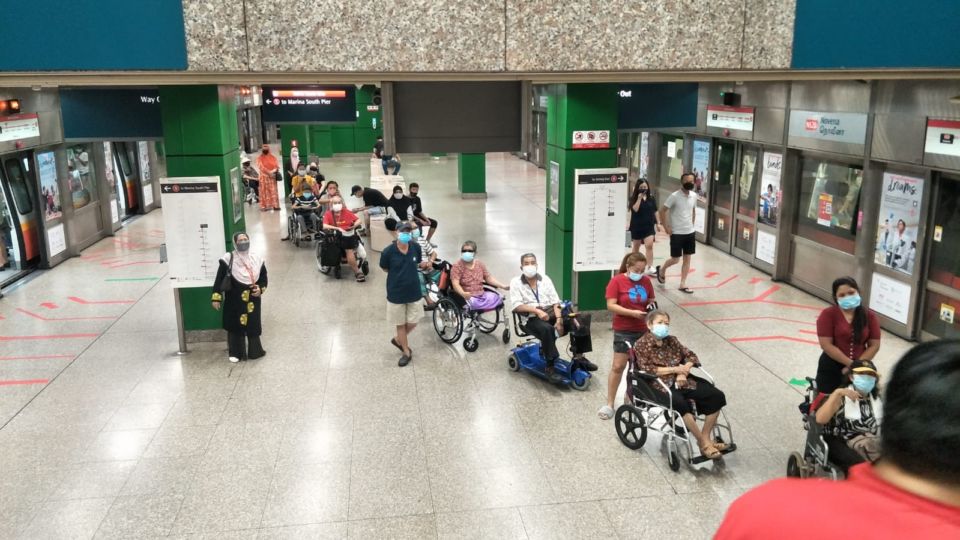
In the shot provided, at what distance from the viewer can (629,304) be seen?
7180mm

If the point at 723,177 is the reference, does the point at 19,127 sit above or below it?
above

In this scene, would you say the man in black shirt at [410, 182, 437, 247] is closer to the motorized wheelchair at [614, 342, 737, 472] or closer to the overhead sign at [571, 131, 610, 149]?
the overhead sign at [571, 131, 610, 149]

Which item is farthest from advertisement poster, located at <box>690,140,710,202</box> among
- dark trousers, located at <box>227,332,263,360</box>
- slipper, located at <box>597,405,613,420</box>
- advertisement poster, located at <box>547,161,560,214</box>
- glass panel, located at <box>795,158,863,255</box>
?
dark trousers, located at <box>227,332,263,360</box>

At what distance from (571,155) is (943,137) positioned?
401 cm

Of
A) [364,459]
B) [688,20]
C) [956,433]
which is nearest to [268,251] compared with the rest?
[364,459]

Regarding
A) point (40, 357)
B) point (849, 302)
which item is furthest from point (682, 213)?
point (40, 357)

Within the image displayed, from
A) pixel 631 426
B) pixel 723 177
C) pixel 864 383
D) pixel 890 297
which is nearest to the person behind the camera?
pixel 864 383

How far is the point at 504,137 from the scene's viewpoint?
774cm

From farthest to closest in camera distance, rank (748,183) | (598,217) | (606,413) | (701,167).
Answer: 1. (701,167)
2. (748,183)
3. (598,217)
4. (606,413)

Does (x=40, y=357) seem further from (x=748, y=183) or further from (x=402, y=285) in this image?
(x=748, y=183)

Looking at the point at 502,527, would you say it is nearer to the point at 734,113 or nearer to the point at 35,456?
the point at 35,456

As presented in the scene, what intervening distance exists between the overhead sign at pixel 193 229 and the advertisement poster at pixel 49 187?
6.00 m

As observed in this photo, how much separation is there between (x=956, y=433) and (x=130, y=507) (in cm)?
570

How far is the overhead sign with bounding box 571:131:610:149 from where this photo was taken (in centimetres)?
953
